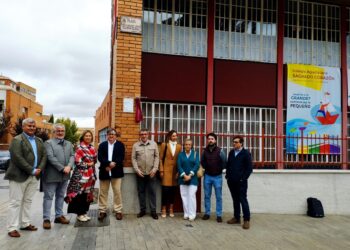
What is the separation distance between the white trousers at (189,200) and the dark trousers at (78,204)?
1989mm

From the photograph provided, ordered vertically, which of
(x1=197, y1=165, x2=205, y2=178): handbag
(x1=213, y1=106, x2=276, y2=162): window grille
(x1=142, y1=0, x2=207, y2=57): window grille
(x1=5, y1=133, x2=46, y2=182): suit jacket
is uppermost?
(x1=142, y1=0, x2=207, y2=57): window grille

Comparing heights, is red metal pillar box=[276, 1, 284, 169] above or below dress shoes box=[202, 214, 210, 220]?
above

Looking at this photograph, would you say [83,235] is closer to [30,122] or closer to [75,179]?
[75,179]

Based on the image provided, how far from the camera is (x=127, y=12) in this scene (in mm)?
7949

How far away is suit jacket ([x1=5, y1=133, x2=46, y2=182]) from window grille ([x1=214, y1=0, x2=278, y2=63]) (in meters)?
6.16

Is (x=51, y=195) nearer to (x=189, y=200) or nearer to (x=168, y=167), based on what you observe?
(x=168, y=167)

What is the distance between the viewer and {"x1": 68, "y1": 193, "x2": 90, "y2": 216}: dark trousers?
261 inches

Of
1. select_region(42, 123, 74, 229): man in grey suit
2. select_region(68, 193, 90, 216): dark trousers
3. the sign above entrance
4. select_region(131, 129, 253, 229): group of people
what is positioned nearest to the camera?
select_region(42, 123, 74, 229): man in grey suit

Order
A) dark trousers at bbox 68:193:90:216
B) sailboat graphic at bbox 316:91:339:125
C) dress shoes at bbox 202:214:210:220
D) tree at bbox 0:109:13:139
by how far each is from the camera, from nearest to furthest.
→ 1. dark trousers at bbox 68:193:90:216
2. dress shoes at bbox 202:214:210:220
3. sailboat graphic at bbox 316:91:339:125
4. tree at bbox 0:109:13:139

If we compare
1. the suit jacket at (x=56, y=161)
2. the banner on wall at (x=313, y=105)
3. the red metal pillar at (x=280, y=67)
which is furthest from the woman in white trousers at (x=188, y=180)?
the banner on wall at (x=313, y=105)

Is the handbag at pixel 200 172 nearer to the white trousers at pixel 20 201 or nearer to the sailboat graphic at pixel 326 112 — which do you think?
the white trousers at pixel 20 201

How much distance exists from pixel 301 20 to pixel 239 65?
2609 mm

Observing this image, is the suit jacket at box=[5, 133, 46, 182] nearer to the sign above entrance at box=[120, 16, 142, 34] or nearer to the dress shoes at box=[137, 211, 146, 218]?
the dress shoes at box=[137, 211, 146, 218]

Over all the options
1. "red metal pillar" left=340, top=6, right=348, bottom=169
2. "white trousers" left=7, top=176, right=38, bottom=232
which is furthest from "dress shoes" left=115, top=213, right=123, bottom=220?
"red metal pillar" left=340, top=6, right=348, bottom=169
